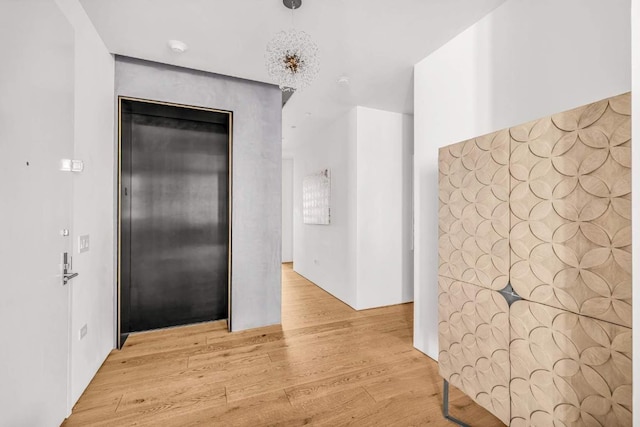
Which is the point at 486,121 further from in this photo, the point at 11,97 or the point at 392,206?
the point at 11,97

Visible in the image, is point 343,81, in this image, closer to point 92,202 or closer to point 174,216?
point 174,216

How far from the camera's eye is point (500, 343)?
1.43m

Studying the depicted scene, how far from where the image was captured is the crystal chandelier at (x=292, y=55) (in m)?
1.88

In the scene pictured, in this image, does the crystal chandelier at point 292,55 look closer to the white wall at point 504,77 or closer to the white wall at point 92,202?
the white wall at point 504,77

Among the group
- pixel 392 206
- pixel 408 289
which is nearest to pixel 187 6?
pixel 392 206

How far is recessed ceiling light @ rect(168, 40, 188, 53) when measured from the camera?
2329mm

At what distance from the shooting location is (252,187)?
10.1ft

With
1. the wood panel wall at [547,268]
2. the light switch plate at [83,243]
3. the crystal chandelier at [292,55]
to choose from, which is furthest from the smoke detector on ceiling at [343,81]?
the light switch plate at [83,243]

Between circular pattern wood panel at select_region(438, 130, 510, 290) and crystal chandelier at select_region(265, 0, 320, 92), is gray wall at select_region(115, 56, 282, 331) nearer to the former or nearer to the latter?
crystal chandelier at select_region(265, 0, 320, 92)

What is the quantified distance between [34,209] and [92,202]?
2.78 feet

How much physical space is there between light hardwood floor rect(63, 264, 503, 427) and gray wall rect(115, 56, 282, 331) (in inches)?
12.8

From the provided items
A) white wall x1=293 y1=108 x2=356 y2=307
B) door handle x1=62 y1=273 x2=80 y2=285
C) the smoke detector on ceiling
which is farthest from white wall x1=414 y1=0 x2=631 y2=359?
door handle x1=62 y1=273 x2=80 y2=285

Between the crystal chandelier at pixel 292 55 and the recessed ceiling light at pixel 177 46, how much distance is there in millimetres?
930

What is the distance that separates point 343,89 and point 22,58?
2654mm
